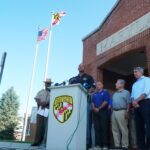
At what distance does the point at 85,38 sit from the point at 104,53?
1923 millimetres

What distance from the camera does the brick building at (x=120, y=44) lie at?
907 centimetres

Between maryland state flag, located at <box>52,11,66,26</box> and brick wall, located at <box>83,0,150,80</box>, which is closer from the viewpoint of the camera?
brick wall, located at <box>83,0,150,80</box>

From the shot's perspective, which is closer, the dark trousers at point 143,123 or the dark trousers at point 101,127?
the dark trousers at point 143,123

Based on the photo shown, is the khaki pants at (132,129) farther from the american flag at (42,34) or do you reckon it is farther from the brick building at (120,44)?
the american flag at (42,34)

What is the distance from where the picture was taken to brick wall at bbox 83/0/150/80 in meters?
9.05

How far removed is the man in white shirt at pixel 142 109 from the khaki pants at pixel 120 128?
0.29 m

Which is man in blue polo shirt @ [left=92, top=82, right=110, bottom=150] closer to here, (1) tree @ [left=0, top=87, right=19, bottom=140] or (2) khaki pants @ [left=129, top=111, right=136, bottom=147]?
(2) khaki pants @ [left=129, top=111, right=136, bottom=147]

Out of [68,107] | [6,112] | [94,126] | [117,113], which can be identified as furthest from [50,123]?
[6,112]

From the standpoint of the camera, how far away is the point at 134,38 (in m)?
9.25

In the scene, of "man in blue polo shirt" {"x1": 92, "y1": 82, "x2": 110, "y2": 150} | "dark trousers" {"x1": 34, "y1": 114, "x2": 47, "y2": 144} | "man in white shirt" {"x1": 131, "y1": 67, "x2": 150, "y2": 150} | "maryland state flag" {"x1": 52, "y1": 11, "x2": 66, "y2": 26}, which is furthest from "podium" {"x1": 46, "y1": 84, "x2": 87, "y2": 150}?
"maryland state flag" {"x1": 52, "y1": 11, "x2": 66, "y2": 26}

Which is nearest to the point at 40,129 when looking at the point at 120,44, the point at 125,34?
the point at 120,44

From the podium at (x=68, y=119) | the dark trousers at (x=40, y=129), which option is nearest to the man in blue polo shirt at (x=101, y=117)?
the podium at (x=68, y=119)

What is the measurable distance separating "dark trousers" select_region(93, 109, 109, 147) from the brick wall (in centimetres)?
340

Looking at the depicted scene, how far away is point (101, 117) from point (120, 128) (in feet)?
1.56
